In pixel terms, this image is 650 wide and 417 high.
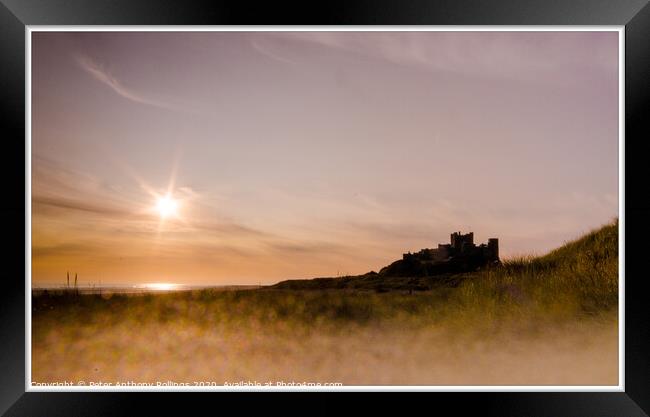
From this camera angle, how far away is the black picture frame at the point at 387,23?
199cm

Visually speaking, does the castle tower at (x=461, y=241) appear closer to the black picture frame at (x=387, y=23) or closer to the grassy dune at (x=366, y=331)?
the grassy dune at (x=366, y=331)

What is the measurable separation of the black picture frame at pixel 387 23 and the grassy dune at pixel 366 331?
0.16m

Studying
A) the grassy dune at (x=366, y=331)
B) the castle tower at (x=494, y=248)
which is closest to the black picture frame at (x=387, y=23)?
the grassy dune at (x=366, y=331)

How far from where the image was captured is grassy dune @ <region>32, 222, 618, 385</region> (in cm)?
220

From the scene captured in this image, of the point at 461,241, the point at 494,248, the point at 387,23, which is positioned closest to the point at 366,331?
the point at 461,241

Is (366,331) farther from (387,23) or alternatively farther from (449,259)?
(387,23)

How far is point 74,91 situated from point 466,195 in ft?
6.69

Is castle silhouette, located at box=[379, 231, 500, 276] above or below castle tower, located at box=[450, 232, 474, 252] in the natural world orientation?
below

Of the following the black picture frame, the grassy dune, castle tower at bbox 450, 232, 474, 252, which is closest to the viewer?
the black picture frame

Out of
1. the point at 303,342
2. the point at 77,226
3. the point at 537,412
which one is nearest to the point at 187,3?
the point at 77,226

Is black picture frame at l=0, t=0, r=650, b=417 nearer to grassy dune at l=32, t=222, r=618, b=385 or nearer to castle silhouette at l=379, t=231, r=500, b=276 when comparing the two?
grassy dune at l=32, t=222, r=618, b=385

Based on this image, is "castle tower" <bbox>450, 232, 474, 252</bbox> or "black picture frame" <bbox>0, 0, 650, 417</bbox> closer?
"black picture frame" <bbox>0, 0, 650, 417</bbox>

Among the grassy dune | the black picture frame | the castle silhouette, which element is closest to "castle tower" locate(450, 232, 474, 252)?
the castle silhouette

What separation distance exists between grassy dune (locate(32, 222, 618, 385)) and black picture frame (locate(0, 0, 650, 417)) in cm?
16
